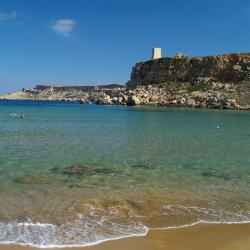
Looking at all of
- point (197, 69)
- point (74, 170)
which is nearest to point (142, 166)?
point (74, 170)

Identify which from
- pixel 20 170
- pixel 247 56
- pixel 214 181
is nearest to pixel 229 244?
A: pixel 214 181

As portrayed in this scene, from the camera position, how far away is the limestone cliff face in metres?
95.5

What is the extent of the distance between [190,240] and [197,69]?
99308 millimetres

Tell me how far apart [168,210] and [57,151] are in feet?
30.2

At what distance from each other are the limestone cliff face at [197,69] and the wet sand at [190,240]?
88.2 m

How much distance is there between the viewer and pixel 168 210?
9.09m

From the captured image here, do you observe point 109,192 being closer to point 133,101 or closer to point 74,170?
point 74,170

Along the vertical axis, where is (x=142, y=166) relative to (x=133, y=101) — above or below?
below

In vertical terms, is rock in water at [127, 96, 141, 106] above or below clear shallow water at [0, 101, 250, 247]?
above

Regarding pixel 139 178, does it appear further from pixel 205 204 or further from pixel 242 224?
pixel 242 224

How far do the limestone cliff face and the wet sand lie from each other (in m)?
88.2

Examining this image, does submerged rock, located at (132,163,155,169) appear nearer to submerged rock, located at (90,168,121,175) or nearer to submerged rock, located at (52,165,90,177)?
submerged rock, located at (90,168,121,175)

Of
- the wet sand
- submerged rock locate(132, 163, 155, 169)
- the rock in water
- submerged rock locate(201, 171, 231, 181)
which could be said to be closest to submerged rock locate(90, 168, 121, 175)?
submerged rock locate(132, 163, 155, 169)

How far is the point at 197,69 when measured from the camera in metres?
104
